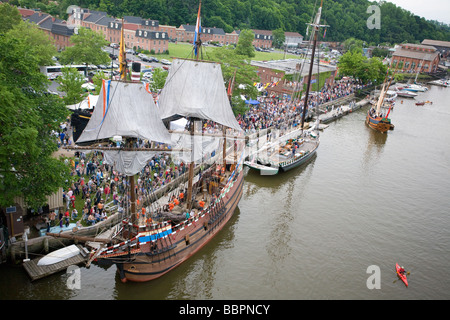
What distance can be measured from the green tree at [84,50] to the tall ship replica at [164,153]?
128 ft

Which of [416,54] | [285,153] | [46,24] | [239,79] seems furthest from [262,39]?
[285,153]

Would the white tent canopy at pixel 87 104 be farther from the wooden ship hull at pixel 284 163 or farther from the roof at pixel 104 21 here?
the roof at pixel 104 21

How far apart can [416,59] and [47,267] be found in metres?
151

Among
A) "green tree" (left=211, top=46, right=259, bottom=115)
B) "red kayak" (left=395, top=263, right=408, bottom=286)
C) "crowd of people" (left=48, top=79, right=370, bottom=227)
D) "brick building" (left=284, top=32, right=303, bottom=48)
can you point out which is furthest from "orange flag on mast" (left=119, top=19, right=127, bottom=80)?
"brick building" (left=284, top=32, right=303, bottom=48)

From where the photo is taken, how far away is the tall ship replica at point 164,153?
23.3m

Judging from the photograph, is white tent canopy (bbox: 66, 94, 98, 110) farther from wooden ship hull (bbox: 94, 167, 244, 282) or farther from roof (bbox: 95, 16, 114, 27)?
roof (bbox: 95, 16, 114, 27)

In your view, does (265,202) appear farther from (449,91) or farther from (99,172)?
(449,91)

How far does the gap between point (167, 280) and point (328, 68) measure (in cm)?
7882

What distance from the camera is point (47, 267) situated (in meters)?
23.0

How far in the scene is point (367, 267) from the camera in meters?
28.0

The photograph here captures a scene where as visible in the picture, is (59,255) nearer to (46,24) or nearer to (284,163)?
(284,163)

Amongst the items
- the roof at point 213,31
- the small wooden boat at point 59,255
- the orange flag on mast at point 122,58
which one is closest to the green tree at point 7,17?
the orange flag on mast at point 122,58

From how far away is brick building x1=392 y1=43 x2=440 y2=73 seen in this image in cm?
14038

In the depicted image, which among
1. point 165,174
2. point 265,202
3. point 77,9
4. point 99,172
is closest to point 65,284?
point 99,172
